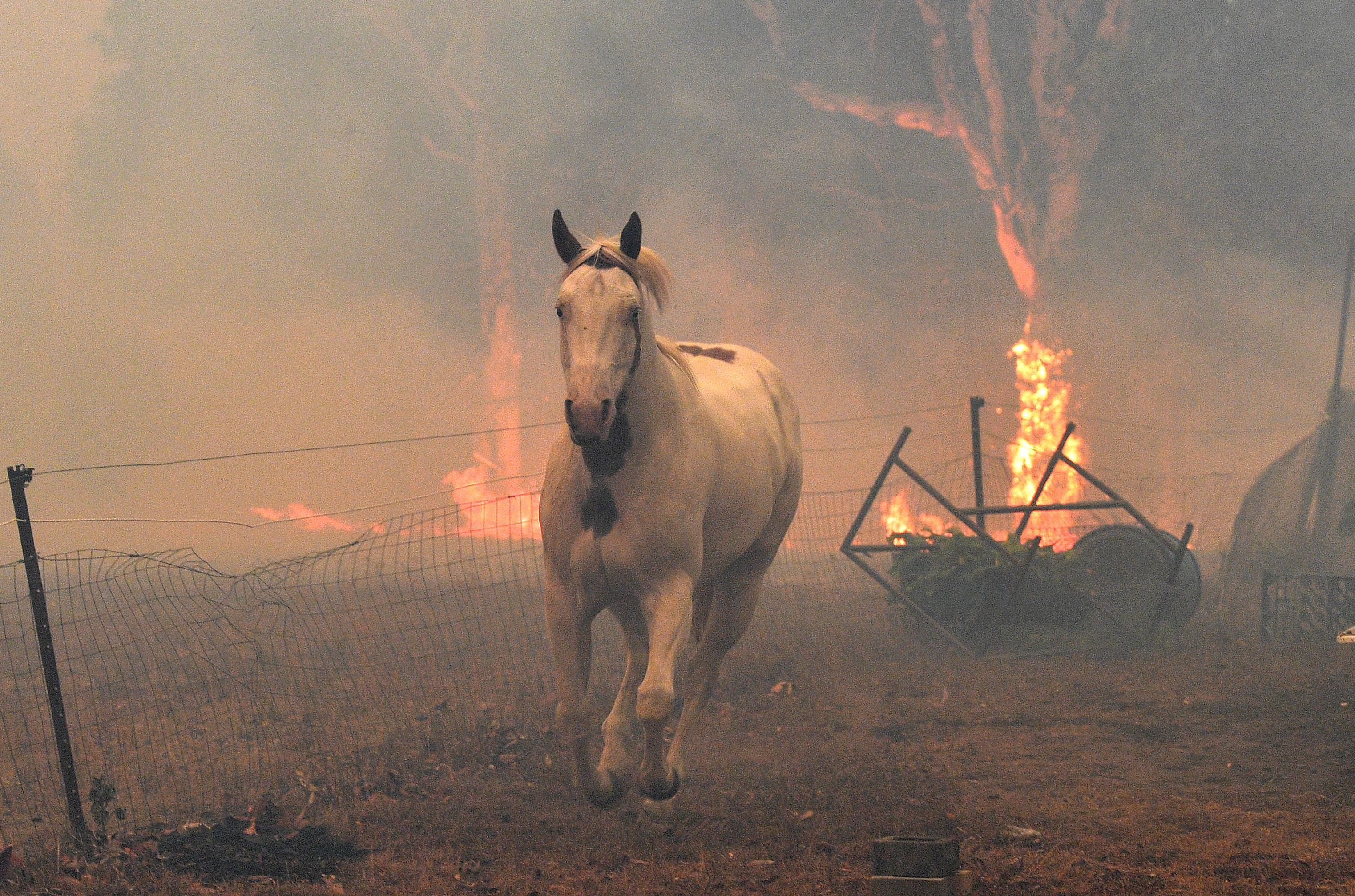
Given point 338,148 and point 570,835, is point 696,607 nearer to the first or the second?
point 570,835

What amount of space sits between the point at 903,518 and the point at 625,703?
16386 millimetres

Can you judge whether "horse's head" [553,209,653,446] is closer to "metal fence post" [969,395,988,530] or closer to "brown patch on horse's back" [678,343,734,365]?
"brown patch on horse's back" [678,343,734,365]

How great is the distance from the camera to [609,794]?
596cm

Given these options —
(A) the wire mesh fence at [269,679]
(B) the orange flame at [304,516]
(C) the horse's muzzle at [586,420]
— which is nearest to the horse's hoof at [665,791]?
(C) the horse's muzzle at [586,420]

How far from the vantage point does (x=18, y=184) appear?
84.4 feet

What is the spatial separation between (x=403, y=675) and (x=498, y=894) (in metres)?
5.85

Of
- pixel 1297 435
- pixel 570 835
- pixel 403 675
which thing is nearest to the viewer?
pixel 570 835

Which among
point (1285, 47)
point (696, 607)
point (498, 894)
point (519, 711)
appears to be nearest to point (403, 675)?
point (519, 711)

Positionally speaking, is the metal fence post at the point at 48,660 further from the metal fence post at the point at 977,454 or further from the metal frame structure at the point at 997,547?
the metal fence post at the point at 977,454

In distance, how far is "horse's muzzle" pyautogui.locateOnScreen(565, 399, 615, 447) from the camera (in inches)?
189

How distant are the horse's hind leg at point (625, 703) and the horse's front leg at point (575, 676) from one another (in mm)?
70

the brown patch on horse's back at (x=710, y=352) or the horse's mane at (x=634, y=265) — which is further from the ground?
the horse's mane at (x=634, y=265)

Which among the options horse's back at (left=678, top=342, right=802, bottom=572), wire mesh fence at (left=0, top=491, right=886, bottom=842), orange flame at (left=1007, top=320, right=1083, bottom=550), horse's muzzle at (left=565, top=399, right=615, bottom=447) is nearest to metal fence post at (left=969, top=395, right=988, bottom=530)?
wire mesh fence at (left=0, top=491, right=886, bottom=842)

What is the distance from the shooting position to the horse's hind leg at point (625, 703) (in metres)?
6.04
